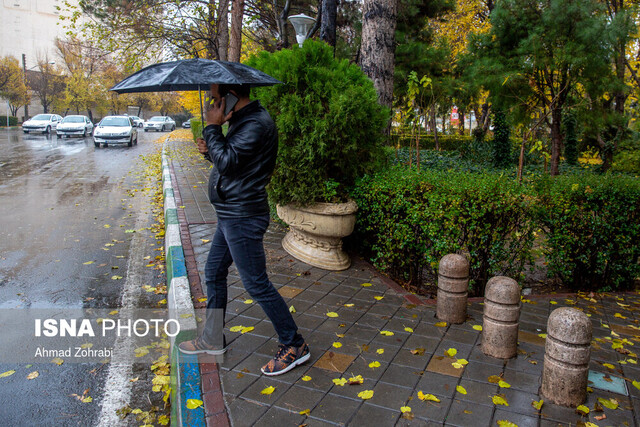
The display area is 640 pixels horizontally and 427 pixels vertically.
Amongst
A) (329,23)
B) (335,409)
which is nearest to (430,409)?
(335,409)

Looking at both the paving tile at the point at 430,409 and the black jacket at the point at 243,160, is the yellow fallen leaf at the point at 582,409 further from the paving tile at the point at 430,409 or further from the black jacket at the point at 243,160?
the black jacket at the point at 243,160

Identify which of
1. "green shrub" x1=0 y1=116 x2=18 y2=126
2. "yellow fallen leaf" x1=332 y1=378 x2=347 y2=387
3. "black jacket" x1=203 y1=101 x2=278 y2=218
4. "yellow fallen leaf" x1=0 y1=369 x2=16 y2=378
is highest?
"green shrub" x1=0 y1=116 x2=18 y2=126

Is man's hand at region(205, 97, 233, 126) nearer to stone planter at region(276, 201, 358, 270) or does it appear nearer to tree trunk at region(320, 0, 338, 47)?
stone planter at region(276, 201, 358, 270)

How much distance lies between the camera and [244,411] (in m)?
2.82

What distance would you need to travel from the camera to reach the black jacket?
2.99 meters

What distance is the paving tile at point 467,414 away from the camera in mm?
2750

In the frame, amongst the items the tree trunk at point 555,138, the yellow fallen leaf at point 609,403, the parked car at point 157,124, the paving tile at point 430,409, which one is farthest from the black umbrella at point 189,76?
the parked car at point 157,124

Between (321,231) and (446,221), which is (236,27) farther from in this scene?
(446,221)

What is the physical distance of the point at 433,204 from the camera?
177 inches

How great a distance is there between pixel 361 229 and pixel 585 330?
3033 mm

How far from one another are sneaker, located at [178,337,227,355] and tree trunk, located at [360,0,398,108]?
541cm

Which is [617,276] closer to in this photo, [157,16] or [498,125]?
[498,125]

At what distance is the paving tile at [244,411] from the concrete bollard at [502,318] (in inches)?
72.3

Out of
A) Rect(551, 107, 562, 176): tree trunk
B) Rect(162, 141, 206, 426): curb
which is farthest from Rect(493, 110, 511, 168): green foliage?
Rect(162, 141, 206, 426): curb
